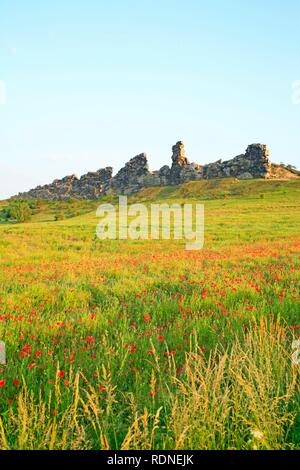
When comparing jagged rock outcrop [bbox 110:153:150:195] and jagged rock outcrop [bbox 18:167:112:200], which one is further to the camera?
jagged rock outcrop [bbox 18:167:112:200]

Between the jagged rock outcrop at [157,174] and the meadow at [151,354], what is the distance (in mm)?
94463

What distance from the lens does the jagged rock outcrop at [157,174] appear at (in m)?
103

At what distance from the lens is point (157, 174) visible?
5128 inches

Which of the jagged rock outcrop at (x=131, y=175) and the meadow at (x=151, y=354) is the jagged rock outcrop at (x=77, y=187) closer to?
the jagged rock outcrop at (x=131, y=175)

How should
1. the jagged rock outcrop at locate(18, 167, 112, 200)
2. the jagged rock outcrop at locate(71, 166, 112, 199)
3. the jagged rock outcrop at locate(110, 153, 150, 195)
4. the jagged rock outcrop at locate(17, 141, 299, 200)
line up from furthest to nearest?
the jagged rock outcrop at locate(18, 167, 112, 200), the jagged rock outcrop at locate(71, 166, 112, 199), the jagged rock outcrop at locate(110, 153, 150, 195), the jagged rock outcrop at locate(17, 141, 299, 200)

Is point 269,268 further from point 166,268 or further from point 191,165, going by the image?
point 191,165

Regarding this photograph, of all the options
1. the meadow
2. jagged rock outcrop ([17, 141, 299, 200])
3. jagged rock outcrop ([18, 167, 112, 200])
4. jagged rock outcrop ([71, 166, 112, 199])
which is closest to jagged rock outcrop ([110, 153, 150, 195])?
jagged rock outcrop ([17, 141, 299, 200])

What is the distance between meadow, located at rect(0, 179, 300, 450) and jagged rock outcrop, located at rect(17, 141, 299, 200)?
94.5 m

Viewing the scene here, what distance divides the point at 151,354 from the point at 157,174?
12837cm

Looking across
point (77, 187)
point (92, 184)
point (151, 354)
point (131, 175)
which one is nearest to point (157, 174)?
point (131, 175)

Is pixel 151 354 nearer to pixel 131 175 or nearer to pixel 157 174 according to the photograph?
Result: pixel 157 174

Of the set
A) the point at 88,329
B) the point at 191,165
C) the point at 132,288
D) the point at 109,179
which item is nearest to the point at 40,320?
the point at 88,329

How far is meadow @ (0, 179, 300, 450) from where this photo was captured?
2.72 m

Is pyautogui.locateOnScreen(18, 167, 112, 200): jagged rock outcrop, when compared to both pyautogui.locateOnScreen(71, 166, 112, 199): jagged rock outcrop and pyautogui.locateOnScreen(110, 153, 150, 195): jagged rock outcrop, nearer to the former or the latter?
pyautogui.locateOnScreen(71, 166, 112, 199): jagged rock outcrop
